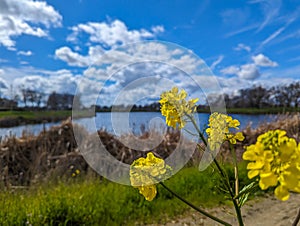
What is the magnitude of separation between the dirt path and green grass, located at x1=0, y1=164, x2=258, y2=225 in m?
0.19

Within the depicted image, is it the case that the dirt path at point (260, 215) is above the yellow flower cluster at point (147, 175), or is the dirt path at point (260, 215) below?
below

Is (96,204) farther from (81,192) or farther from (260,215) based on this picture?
(260,215)

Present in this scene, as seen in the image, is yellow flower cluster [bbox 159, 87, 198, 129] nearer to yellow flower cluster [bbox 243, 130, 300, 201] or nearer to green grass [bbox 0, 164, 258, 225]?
yellow flower cluster [bbox 243, 130, 300, 201]

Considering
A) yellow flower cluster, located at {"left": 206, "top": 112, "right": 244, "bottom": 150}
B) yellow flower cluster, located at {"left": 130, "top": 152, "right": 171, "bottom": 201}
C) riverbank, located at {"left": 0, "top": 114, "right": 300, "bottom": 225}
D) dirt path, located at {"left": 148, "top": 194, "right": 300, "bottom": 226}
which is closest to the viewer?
yellow flower cluster, located at {"left": 130, "top": 152, "right": 171, "bottom": 201}

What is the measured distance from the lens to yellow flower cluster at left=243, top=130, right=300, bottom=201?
0.69 meters

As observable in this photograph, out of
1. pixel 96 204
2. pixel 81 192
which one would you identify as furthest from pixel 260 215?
pixel 81 192

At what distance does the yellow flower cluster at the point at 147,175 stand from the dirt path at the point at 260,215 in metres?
2.38

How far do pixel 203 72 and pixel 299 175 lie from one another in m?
0.97

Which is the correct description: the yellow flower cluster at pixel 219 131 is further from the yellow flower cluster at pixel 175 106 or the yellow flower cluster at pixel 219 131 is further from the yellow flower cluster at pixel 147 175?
the yellow flower cluster at pixel 147 175

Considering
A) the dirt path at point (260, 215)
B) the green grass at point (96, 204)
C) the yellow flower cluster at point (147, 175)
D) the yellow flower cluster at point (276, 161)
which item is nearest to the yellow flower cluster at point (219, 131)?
the yellow flower cluster at point (147, 175)

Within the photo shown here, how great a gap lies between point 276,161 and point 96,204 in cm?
297

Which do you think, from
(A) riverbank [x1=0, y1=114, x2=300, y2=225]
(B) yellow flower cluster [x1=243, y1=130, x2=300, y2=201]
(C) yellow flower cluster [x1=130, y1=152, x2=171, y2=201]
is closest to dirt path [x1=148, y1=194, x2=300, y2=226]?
(A) riverbank [x1=0, y1=114, x2=300, y2=225]

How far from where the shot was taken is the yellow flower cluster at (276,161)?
2.26 ft

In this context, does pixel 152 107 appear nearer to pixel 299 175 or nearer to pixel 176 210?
pixel 299 175
